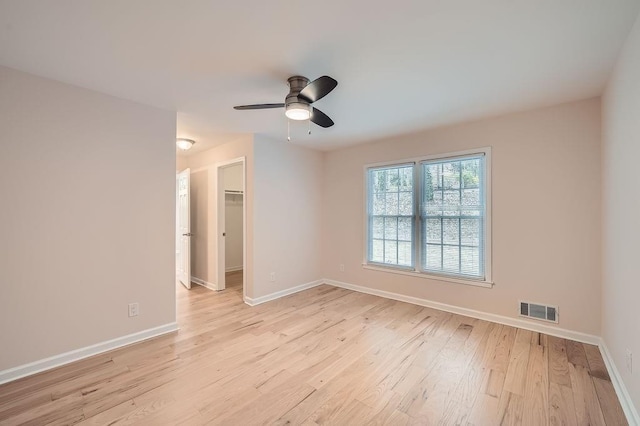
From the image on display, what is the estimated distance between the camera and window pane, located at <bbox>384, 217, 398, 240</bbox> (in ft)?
13.9

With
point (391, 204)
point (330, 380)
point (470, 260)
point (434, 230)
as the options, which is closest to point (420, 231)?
point (434, 230)

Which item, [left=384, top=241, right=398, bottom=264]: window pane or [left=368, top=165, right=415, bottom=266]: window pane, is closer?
[left=368, top=165, right=415, bottom=266]: window pane

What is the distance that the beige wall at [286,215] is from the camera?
4.04 metres

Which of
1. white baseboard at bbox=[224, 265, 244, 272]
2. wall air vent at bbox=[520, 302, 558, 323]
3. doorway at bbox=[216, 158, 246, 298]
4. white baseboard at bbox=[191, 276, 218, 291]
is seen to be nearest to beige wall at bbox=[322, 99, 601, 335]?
wall air vent at bbox=[520, 302, 558, 323]

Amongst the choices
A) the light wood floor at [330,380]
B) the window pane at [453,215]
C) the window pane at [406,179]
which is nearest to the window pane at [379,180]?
the window pane at [406,179]

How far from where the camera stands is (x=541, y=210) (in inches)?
118

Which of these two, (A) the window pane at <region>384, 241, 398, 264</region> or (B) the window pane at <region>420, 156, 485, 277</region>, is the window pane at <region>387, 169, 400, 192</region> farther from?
(A) the window pane at <region>384, 241, 398, 264</region>

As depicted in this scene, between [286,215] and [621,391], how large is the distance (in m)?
3.80

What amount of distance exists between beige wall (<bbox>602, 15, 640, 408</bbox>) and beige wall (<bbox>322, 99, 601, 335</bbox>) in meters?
0.21

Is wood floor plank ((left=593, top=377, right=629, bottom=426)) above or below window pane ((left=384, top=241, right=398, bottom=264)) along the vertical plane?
below

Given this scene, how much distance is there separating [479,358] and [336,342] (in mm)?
1297

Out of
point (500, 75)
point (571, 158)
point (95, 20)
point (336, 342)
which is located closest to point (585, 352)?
point (571, 158)

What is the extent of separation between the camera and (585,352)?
2.57 m

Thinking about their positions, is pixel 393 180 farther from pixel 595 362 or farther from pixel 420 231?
pixel 595 362
